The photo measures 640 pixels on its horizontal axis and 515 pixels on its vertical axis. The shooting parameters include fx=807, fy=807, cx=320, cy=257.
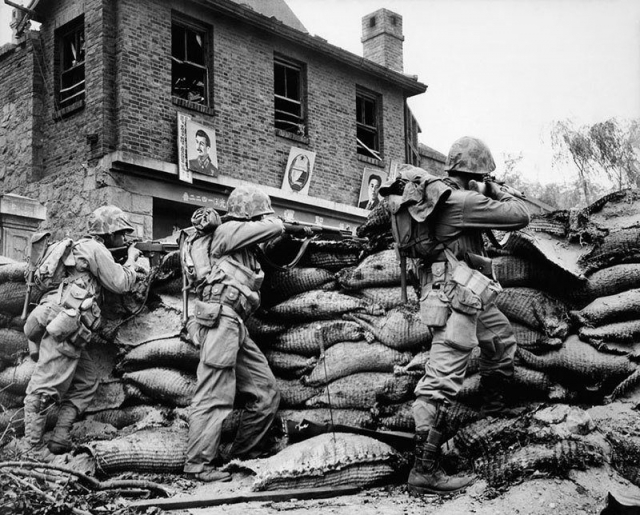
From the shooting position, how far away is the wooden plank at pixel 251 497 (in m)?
4.07

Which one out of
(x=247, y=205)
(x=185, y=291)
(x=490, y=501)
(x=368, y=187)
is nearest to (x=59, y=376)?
(x=185, y=291)

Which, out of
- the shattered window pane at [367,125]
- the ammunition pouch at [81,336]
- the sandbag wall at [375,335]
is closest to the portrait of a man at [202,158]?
the shattered window pane at [367,125]

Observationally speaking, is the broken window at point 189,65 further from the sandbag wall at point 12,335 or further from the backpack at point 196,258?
the backpack at point 196,258

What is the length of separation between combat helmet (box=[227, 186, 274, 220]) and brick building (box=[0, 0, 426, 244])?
19.2 feet

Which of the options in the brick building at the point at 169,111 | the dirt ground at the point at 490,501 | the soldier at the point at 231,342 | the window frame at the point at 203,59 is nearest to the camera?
the dirt ground at the point at 490,501

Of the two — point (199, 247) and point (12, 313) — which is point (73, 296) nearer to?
point (199, 247)

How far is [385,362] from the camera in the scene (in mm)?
5164

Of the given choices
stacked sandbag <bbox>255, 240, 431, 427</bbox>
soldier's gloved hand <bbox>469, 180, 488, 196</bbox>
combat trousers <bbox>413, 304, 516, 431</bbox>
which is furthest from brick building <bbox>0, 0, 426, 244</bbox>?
combat trousers <bbox>413, 304, 516, 431</bbox>

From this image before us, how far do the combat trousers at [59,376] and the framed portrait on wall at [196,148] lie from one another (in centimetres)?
593

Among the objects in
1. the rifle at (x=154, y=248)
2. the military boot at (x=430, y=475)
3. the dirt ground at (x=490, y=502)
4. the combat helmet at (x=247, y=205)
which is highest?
the combat helmet at (x=247, y=205)

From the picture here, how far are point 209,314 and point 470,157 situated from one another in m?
1.89

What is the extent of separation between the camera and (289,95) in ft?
45.2

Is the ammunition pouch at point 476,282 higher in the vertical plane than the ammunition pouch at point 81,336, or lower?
higher

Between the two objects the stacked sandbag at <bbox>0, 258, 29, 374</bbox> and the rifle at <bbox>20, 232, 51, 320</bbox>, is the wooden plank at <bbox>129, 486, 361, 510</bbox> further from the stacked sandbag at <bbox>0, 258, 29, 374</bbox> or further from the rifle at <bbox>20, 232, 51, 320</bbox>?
the stacked sandbag at <bbox>0, 258, 29, 374</bbox>
